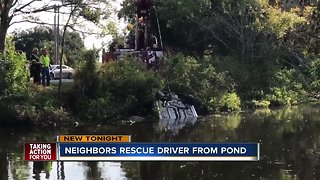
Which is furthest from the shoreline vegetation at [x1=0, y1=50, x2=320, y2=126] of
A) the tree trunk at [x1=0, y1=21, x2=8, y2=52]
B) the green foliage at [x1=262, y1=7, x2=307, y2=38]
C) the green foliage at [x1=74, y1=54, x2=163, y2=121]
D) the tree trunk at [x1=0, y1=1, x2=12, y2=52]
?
the green foliage at [x1=262, y1=7, x2=307, y2=38]

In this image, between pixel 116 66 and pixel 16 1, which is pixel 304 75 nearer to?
pixel 116 66

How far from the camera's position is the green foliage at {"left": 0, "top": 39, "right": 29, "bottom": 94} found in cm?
2461

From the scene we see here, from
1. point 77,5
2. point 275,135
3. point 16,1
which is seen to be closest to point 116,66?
point 77,5

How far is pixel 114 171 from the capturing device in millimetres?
13391

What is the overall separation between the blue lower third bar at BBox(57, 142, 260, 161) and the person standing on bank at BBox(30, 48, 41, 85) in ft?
54.6

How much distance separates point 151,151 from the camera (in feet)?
31.3

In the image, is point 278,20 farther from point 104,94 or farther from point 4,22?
point 4,22

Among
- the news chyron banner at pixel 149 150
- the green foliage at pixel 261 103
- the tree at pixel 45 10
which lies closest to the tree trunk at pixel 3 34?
the tree at pixel 45 10

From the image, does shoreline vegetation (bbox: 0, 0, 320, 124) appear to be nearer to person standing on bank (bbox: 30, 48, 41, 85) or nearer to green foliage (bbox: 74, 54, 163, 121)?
green foliage (bbox: 74, 54, 163, 121)

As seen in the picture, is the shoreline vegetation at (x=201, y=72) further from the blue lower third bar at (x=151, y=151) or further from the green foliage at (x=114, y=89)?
the blue lower third bar at (x=151, y=151)

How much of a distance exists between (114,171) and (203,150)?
14.3ft

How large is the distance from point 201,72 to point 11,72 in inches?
550

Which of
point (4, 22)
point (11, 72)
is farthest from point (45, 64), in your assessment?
point (4, 22)

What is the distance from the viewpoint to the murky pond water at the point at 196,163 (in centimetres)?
1320
